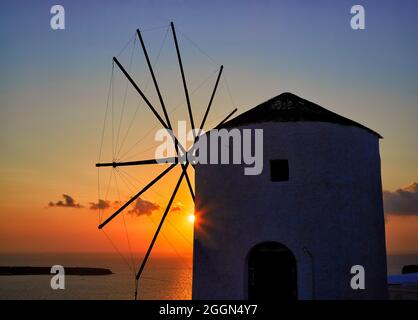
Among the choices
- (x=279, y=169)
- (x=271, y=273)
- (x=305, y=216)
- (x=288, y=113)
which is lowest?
(x=271, y=273)

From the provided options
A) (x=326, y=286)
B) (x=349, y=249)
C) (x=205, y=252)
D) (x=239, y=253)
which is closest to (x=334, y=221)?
(x=349, y=249)

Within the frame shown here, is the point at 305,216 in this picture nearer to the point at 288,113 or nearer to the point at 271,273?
the point at 271,273

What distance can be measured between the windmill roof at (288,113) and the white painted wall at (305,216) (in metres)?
0.17

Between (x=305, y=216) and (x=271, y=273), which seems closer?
(x=305, y=216)

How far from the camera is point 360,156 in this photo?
1398 centimetres

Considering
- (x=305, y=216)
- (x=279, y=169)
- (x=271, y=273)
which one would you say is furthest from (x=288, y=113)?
(x=271, y=273)

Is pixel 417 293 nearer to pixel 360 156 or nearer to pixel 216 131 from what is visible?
pixel 360 156

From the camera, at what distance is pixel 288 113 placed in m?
13.9

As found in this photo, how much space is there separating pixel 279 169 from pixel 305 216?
1.41 meters

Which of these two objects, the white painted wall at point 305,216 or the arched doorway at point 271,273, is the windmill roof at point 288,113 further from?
the arched doorway at point 271,273

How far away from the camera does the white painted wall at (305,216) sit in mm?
12906

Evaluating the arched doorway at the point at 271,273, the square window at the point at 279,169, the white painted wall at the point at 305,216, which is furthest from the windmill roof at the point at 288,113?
the arched doorway at the point at 271,273

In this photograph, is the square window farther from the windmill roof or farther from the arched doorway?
the arched doorway

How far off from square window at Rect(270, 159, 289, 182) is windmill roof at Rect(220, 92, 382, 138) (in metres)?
1.13
